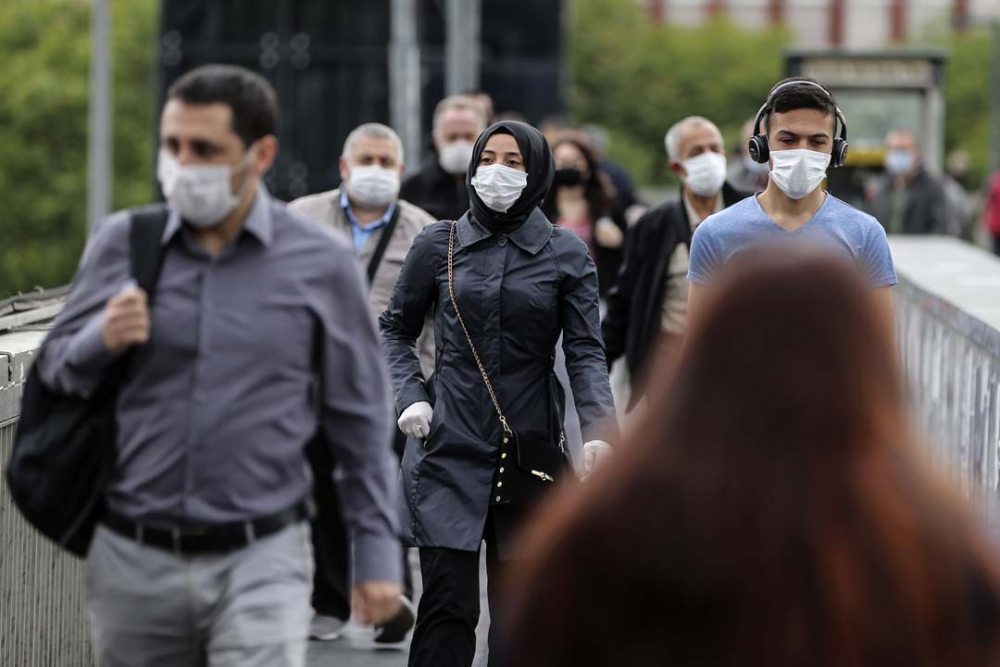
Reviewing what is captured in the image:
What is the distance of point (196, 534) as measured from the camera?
395cm

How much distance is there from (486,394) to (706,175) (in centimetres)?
262

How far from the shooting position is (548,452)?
6113mm

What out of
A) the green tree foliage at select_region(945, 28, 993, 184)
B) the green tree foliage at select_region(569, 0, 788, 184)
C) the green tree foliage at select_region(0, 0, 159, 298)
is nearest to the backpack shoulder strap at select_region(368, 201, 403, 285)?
the green tree foliage at select_region(0, 0, 159, 298)

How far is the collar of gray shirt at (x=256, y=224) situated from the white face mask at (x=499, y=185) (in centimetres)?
218

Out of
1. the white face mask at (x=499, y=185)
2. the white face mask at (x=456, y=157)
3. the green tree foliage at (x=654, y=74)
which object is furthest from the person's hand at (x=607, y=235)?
the green tree foliage at (x=654, y=74)

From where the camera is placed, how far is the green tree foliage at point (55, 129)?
5272 centimetres

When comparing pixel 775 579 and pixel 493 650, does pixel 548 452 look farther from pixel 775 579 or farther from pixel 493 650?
pixel 775 579

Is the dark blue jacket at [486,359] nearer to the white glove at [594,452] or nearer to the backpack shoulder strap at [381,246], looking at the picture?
the white glove at [594,452]

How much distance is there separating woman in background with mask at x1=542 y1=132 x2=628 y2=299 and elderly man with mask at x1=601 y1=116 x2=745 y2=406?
9.62 feet

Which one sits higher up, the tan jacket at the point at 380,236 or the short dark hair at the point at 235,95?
the short dark hair at the point at 235,95

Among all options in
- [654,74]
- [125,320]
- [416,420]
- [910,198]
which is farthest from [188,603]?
[654,74]

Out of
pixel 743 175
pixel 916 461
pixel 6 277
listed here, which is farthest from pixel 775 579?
pixel 6 277

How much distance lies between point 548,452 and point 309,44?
19.2 meters

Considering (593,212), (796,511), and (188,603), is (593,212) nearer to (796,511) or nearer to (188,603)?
(188,603)
